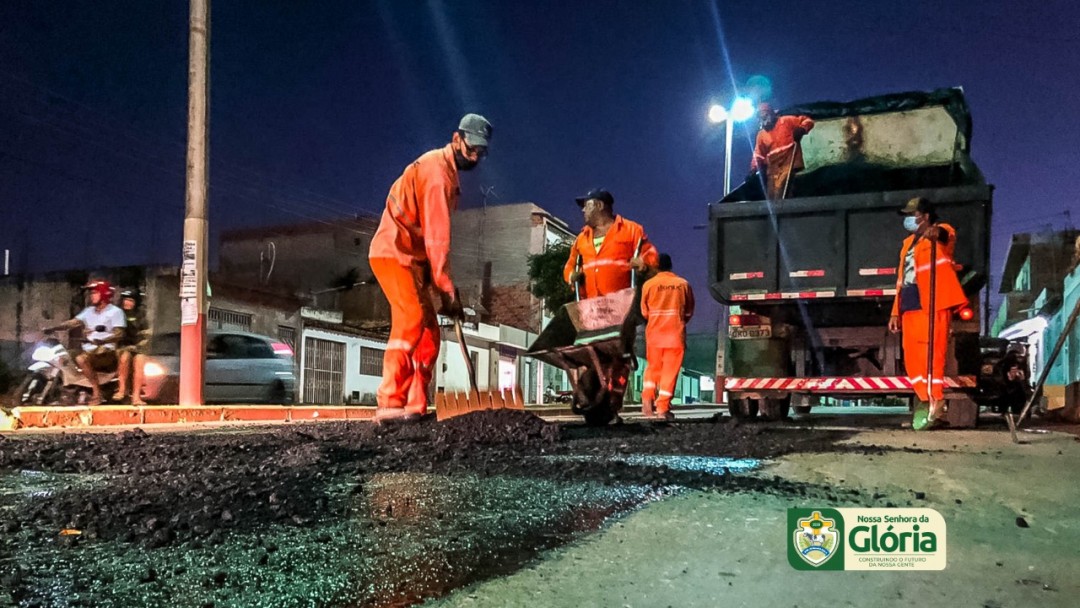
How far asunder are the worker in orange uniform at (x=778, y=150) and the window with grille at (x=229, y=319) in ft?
48.0

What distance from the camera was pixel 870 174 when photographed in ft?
30.7

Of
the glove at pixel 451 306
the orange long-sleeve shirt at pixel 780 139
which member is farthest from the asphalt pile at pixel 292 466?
the orange long-sleeve shirt at pixel 780 139

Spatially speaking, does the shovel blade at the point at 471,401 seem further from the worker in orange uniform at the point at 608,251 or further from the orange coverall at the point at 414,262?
the worker in orange uniform at the point at 608,251

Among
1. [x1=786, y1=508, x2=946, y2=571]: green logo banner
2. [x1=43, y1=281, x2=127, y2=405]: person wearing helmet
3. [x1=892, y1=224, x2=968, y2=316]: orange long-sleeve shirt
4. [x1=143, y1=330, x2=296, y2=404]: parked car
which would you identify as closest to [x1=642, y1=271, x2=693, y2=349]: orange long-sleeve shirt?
[x1=892, y1=224, x2=968, y2=316]: orange long-sleeve shirt

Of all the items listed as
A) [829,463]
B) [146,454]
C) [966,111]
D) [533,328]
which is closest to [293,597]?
[146,454]

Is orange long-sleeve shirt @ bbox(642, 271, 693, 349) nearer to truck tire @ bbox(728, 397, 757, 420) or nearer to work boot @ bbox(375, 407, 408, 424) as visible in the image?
truck tire @ bbox(728, 397, 757, 420)

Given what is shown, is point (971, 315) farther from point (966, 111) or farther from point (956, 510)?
point (956, 510)

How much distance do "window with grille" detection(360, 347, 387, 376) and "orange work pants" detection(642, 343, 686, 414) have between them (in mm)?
17905

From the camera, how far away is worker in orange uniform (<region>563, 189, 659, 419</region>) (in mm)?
7305

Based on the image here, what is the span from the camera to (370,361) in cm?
2491

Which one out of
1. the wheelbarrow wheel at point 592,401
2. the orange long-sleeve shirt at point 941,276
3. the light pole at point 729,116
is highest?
the light pole at point 729,116

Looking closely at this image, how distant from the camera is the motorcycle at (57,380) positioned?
877cm

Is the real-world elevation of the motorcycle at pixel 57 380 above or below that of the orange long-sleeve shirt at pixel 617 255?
below

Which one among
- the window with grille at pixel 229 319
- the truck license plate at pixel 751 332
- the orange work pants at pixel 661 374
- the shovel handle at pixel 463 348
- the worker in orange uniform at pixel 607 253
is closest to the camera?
the shovel handle at pixel 463 348
